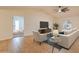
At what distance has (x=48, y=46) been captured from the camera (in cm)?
147

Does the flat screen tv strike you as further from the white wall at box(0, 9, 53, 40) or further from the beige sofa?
the beige sofa

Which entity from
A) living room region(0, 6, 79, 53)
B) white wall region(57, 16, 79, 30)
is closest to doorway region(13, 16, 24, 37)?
living room region(0, 6, 79, 53)

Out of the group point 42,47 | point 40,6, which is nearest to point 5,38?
point 42,47

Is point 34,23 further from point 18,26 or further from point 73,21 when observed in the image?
point 73,21

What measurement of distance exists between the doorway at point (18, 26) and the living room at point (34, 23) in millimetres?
25

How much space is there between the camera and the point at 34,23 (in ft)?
5.18

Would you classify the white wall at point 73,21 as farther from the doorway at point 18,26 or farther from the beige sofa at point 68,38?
the doorway at point 18,26

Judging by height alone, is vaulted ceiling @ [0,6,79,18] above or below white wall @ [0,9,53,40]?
above

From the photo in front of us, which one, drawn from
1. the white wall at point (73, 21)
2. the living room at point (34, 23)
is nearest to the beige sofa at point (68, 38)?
the living room at point (34, 23)

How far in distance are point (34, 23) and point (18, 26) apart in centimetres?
28

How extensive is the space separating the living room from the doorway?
0.03 meters

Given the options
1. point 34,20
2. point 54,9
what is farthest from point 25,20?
point 54,9

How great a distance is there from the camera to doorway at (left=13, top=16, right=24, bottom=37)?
5.06 ft

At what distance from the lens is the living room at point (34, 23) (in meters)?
1.37
